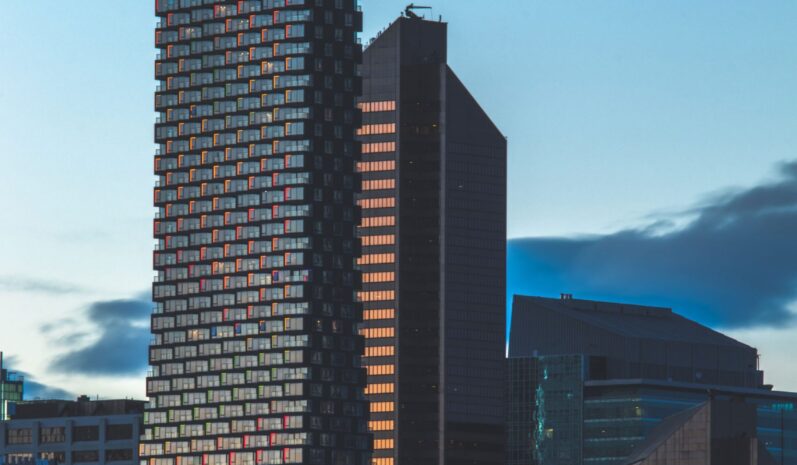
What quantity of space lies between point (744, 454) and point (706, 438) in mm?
3324

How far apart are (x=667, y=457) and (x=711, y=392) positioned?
8912mm

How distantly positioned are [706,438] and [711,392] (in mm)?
8705

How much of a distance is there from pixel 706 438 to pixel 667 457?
3.83 meters

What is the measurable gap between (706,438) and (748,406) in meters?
6.62

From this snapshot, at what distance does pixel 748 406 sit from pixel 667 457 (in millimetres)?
8443

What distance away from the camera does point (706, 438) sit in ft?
596

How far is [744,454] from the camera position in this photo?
597ft

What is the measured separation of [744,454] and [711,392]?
29.7 feet

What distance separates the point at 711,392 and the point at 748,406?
4.24 meters

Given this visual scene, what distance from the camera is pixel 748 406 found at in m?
186

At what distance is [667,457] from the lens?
18362cm
